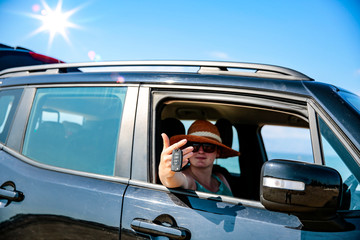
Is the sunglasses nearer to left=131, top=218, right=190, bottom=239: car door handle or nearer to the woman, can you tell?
the woman

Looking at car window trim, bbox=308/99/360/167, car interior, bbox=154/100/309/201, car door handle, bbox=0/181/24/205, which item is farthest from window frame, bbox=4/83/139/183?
car interior, bbox=154/100/309/201

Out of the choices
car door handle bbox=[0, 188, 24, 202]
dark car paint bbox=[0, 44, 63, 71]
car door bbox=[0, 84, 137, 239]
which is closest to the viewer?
car door bbox=[0, 84, 137, 239]

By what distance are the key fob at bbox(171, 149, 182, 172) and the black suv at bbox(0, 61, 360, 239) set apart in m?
0.23

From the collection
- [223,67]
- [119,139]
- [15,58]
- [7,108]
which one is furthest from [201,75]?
[15,58]

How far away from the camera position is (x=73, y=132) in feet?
6.42

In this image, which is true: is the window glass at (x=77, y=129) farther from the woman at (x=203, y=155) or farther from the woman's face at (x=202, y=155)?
the woman's face at (x=202, y=155)

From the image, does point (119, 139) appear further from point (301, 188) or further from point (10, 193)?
point (301, 188)

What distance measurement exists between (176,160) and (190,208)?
0.26m

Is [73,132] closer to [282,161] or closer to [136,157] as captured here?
[136,157]

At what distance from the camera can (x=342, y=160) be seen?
1263mm

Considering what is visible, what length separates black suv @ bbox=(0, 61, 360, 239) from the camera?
3.71ft

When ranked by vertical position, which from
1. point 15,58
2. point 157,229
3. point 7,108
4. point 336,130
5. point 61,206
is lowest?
point 157,229

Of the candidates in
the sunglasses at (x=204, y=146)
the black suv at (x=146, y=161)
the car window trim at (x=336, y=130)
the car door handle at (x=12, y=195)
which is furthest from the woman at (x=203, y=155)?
the car door handle at (x=12, y=195)

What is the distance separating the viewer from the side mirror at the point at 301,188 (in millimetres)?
969
